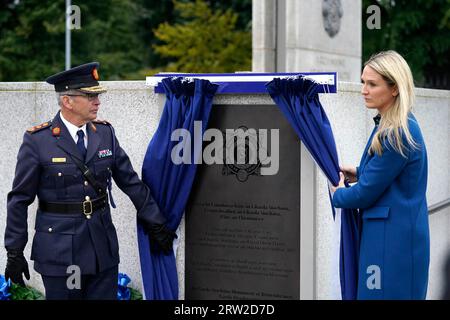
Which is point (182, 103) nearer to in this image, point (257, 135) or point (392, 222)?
point (257, 135)

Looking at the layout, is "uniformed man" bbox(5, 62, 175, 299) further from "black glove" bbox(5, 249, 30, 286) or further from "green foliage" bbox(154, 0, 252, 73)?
"green foliage" bbox(154, 0, 252, 73)

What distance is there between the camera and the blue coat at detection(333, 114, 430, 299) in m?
3.83

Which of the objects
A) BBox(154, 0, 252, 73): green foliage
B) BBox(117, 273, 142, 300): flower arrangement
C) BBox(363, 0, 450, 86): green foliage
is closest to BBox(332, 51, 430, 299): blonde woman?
BBox(117, 273, 142, 300): flower arrangement

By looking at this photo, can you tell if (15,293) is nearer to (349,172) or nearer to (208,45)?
(349,172)

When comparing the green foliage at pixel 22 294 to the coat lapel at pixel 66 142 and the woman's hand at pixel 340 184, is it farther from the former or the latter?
the woman's hand at pixel 340 184

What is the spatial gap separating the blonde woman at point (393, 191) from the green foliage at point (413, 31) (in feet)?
42.9

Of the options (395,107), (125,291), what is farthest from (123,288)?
(395,107)

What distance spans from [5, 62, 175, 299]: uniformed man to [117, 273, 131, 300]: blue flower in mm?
1068

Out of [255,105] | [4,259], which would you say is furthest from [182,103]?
[4,259]

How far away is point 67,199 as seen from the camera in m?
4.41

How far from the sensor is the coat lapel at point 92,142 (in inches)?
177

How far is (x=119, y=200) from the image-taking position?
5.83 m

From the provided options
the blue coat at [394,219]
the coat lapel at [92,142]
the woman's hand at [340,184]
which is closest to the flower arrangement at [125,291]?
the coat lapel at [92,142]

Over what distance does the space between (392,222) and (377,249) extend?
162mm
